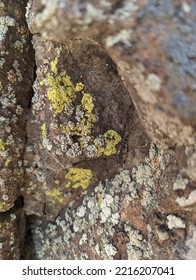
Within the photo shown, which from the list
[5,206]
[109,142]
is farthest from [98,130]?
[5,206]

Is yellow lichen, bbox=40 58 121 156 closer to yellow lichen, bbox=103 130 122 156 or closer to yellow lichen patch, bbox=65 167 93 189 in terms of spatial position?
yellow lichen, bbox=103 130 122 156

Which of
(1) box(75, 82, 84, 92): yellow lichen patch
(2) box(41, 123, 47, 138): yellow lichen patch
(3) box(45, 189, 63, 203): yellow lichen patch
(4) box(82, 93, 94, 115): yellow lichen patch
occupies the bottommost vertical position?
(3) box(45, 189, 63, 203): yellow lichen patch

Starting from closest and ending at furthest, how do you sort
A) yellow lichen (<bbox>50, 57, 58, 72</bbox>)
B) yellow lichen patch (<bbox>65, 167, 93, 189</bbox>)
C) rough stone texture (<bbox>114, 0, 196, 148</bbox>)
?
rough stone texture (<bbox>114, 0, 196, 148</bbox>), yellow lichen (<bbox>50, 57, 58, 72</bbox>), yellow lichen patch (<bbox>65, 167, 93, 189</bbox>)

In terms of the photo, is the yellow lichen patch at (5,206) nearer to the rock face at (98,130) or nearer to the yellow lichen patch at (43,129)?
the rock face at (98,130)

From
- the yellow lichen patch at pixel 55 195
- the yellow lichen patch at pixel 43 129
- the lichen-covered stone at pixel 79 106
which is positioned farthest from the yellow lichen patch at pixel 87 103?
the yellow lichen patch at pixel 55 195

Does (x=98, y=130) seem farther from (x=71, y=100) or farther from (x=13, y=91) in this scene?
(x=13, y=91)

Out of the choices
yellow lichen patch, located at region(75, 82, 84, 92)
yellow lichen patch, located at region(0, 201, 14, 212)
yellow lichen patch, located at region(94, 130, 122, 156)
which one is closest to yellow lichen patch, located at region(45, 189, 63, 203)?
yellow lichen patch, located at region(0, 201, 14, 212)
